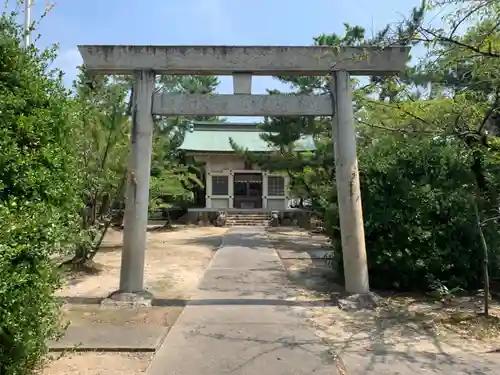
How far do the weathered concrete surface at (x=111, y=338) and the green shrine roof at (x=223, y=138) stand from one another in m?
22.4

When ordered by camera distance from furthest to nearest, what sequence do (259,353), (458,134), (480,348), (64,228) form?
(458,134), (480,348), (259,353), (64,228)

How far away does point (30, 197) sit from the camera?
3.64 m

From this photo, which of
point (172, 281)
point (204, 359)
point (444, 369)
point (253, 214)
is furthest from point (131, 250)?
point (253, 214)

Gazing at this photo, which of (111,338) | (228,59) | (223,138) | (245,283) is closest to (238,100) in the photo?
(228,59)

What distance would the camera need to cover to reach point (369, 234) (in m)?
8.45

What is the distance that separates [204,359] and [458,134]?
4.62 meters

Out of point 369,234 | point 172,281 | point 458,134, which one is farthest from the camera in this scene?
point 172,281

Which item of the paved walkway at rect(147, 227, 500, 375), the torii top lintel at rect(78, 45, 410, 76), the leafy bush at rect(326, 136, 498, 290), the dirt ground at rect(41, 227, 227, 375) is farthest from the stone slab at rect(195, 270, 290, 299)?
the torii top lintel at rect(78, 45, 410, 76)

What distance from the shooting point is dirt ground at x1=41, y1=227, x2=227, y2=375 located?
4.58 m

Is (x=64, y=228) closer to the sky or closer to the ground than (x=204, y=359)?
closer to the sky

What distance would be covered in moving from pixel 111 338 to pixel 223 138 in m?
26.8

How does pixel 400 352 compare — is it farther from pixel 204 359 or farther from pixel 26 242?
pixel 26 242

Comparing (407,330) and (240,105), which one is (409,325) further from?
(240,105)

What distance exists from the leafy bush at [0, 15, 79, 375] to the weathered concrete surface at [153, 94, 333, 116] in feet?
11.2
